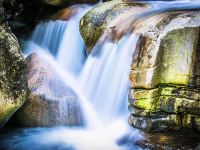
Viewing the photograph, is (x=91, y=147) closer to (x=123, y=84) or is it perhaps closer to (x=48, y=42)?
(x=123, y=84)

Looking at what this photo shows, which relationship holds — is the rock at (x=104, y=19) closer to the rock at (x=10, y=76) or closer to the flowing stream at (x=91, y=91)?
the flowing stream at (x=91, y=91)

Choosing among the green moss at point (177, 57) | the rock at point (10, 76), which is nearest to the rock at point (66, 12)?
the rock at point (10, 76)

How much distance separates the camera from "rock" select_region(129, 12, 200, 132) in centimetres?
674

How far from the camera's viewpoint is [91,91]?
853 cm

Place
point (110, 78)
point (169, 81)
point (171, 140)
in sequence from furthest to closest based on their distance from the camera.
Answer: point (110, 78) < point (169, 81) < point (171, 140)

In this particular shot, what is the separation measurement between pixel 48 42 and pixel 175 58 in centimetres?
511

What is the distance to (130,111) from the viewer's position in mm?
7402

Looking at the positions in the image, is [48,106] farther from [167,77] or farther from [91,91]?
[167,77]

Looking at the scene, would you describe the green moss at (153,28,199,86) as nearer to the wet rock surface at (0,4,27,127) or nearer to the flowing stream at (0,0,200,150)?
the flowing stream at (0,0,200,150)

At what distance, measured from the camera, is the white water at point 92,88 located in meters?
7.04

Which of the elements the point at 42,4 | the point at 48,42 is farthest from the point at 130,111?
the point at 42,4

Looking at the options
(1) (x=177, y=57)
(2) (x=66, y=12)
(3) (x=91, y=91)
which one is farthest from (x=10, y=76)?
(2) (x=66, y=12)

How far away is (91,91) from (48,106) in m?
1.40

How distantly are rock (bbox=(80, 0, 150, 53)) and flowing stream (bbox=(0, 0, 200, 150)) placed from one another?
1.36 ft
